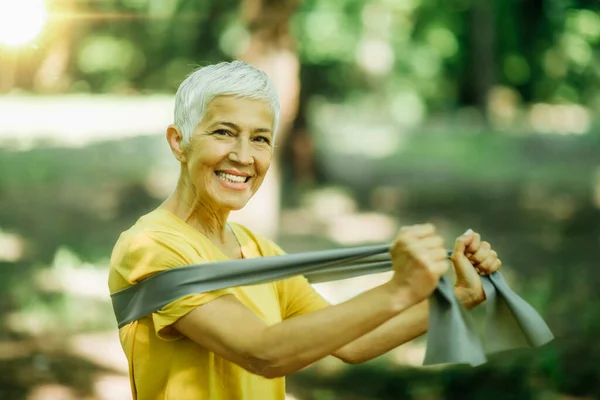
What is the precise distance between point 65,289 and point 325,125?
60.4ft

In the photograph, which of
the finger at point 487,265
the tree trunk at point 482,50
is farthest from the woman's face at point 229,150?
the tree trunk at point 482,50

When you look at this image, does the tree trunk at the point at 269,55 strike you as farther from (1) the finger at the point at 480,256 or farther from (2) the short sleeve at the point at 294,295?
(1) the finger at the point at 480,256

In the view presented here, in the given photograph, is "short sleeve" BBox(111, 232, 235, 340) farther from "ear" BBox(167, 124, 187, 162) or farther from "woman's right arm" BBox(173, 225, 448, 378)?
"ear" BBox(167, 124, 187, 162)

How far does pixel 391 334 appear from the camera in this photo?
7.91 feet

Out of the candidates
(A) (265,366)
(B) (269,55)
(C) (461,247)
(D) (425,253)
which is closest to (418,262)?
(D) (425,253)

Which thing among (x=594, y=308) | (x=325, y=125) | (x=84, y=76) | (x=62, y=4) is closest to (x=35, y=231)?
(x=62, y=4)

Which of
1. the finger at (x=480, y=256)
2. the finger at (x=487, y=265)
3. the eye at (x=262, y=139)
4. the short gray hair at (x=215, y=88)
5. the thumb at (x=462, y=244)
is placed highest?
the short gray hair at (x=215, y=88)

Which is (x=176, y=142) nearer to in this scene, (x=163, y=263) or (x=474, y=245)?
(x=163, y=263)

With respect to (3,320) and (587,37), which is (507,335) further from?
(587,37)

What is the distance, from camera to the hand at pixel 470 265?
2.34 meters

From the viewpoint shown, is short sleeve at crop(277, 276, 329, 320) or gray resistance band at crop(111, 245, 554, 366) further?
short sleeve at crop(277, 276, 329, 320)

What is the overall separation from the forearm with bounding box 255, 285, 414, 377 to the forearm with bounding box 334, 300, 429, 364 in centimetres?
55

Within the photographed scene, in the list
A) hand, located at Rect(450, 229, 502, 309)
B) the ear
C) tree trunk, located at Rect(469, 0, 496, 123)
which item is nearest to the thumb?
hand, located at Rect(450, 229, 502, 309)

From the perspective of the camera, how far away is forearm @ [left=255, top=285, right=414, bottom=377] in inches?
72.1
